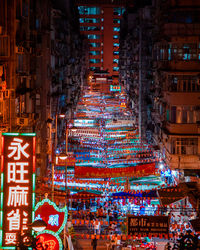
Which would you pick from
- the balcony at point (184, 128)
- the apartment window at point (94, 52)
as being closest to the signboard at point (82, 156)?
the balcony at point (184, 128)

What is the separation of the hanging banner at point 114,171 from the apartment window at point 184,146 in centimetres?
305

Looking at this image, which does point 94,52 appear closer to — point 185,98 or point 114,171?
point 114,171

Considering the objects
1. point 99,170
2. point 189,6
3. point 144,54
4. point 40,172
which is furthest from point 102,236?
point 144,54

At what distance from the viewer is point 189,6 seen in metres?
34.6

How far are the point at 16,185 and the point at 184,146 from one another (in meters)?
19.6

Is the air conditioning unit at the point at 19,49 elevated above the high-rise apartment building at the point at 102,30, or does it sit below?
below

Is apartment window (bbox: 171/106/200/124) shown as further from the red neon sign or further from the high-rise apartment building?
the high-rise apartment building

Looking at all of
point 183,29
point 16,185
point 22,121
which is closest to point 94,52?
point 183,29

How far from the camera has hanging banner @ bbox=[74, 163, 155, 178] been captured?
35.8 metres

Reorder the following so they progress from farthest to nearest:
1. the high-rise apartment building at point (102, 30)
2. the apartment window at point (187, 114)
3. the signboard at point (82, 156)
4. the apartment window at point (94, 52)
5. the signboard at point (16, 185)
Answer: the apartment window at point (94, 52) < the high-rise apartment building at point (102, 30) < the signboard at point (82, 156) < the apartment window at point (187, 114) < the signboard at point (16, 185)

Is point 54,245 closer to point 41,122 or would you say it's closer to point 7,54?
point 7,54

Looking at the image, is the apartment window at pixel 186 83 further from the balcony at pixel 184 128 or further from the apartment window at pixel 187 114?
the balcony at pixel 184 128

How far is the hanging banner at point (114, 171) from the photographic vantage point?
35.8m

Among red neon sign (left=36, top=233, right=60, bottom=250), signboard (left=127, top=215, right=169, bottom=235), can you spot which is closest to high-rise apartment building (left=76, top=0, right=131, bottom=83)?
signboard (left=127, top=215, right=169, bottom=235)
